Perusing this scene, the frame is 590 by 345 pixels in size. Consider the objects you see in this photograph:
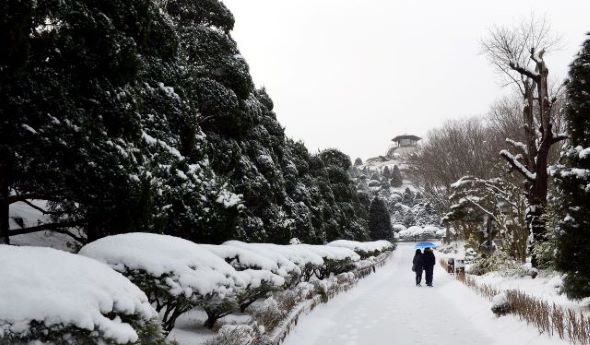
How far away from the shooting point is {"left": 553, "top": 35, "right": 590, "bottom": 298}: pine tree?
24.2 feet

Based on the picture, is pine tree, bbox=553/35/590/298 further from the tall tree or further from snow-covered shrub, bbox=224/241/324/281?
the tall tree

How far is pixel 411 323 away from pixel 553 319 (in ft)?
11.3

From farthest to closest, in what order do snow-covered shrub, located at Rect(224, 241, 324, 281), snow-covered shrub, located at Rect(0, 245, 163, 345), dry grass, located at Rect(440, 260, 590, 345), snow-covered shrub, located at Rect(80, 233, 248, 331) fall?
1. snow-covered shrub, located at Rect(224, 241, 324, 281)
2. dry grass, located at Rect(440, 260, 590, 345)
3. snow-covered shrub, located at Rect(80, 233, 248, 331)
4. snow-covered shrub, located at Rect(0, 245, 163, 345)

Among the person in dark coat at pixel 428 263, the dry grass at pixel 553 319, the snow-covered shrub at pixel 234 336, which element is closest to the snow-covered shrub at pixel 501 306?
the dry grass at pixel 553 319

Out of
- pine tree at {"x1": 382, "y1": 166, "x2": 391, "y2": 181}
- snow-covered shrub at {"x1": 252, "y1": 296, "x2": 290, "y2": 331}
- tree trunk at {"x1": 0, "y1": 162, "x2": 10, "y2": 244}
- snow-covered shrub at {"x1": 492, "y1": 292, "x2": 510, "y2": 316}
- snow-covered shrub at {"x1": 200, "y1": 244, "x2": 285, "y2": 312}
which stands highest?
pine tree at {"x1": 382, "y1": 166, "x2": 391, "y2": 181}

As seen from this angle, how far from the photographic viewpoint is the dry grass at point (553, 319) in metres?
5.47

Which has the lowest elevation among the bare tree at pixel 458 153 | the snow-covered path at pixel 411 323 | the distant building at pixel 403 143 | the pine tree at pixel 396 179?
the snow-covered path at pixel 411 323

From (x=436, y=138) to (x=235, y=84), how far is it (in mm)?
24239

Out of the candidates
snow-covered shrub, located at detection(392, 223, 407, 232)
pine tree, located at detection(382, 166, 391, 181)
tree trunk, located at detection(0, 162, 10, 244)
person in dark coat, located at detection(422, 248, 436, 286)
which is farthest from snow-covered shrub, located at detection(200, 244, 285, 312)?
pine tree, located at detection(382, 166, 391, 181)

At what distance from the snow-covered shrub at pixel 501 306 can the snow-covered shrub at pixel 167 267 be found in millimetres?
5582

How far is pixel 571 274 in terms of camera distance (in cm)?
753

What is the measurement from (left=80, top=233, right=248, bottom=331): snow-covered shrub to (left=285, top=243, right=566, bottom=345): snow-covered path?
115 inches

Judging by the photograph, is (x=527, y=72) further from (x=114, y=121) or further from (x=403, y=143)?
(x=403, y=143)

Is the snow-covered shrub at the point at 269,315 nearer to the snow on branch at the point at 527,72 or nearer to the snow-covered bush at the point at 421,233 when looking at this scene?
the snow on branch at the point at 527,72
